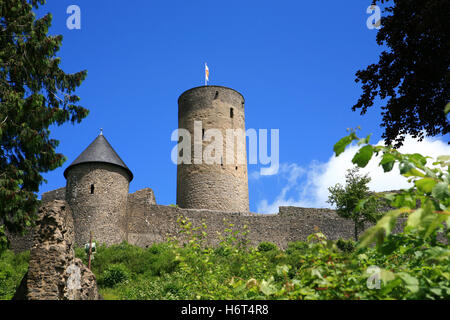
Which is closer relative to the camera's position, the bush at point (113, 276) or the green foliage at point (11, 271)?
the green foliage at point (11, 271)

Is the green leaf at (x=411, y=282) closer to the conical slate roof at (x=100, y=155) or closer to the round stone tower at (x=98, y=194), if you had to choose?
the round stone tower at (x=98, y=194)

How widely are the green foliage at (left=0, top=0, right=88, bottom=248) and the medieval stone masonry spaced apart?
5.62 metres

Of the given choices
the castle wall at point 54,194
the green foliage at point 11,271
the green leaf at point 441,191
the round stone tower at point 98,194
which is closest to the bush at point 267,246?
the round stone tower at point 98,194

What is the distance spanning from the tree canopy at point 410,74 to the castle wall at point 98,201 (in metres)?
14.1

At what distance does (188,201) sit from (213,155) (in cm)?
335

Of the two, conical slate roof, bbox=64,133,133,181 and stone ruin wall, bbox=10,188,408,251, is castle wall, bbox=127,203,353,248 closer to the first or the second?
stone ruin wall, bbox=10,188,408,251

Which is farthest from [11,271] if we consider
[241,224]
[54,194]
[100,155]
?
[241,224]

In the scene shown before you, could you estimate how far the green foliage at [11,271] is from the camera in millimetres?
12742

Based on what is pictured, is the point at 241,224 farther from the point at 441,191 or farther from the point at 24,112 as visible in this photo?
the point at 441,191

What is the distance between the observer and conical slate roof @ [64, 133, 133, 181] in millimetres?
21297

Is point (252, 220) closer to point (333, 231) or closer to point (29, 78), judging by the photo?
point (333, 231)

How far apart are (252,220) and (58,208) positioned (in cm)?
1771
